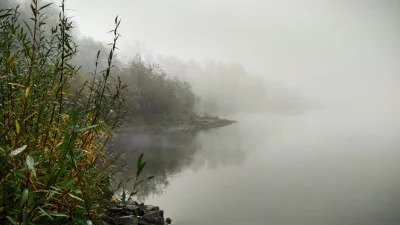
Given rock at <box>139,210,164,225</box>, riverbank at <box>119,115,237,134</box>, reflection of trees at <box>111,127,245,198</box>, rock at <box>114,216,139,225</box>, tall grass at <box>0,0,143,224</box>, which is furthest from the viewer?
riverbank at <box>119,115,237,134</box>

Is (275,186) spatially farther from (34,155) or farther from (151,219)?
(34,155)

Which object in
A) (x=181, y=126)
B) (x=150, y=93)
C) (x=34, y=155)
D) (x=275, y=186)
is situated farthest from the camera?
(x=181, y=126)

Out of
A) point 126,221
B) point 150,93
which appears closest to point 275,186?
point 126,221

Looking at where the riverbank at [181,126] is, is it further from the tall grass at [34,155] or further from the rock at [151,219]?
the tall grass at [34,155]

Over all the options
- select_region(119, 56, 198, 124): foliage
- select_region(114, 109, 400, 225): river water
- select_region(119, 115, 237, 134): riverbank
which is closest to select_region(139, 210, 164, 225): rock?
select_region(114, 109, 400, 225): river water

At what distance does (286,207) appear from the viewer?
1249 centimetres

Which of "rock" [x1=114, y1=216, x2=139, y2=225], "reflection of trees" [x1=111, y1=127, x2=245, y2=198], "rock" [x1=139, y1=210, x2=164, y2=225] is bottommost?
"reflection of trees" [x1=111, y1=127, x2=245, y2=198]

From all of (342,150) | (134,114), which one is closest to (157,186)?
(342,150)

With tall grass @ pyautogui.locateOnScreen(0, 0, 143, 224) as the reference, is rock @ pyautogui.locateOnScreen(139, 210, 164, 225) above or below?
below

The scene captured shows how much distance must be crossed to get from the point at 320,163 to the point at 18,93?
22.3 meters

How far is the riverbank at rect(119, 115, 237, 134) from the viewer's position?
39244 millimetres

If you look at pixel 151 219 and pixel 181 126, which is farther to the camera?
pixel 181 126

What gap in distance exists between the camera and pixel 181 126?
153ft

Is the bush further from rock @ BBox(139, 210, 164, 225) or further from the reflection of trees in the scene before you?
the reflection of trees
